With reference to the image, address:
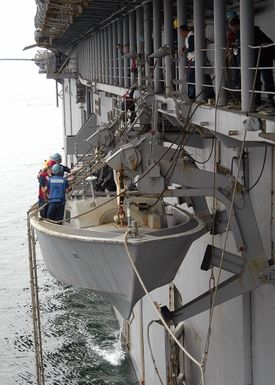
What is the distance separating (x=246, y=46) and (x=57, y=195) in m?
5.44

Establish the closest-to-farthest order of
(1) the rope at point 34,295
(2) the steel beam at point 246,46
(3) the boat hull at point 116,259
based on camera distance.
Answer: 1. (2) the steel beam at point 246,46
2. (3) the boat hull at point 116,259
3. (1) the rope at point 34,295

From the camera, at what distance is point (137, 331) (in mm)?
21219

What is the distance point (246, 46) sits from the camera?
8602mm

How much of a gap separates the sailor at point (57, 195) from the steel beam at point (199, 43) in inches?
125

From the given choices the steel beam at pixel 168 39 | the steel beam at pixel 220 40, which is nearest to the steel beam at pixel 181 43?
the steel beam at pixel 168 39

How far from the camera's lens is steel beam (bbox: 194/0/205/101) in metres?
11.4

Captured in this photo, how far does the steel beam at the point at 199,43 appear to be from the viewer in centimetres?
1142

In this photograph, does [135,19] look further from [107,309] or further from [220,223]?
[107,309]

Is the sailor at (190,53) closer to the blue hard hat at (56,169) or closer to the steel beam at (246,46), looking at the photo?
the blue hard hat at (56,169)

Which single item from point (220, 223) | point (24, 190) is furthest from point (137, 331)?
point (24, 190)

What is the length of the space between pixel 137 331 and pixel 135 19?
9.71 meters

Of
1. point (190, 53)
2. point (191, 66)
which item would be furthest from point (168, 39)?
point (190, 53)

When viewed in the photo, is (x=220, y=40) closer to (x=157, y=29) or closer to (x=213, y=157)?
(x=213, y=157)

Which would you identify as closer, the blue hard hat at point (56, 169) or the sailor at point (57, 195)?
the sailor at point (57, 195)
